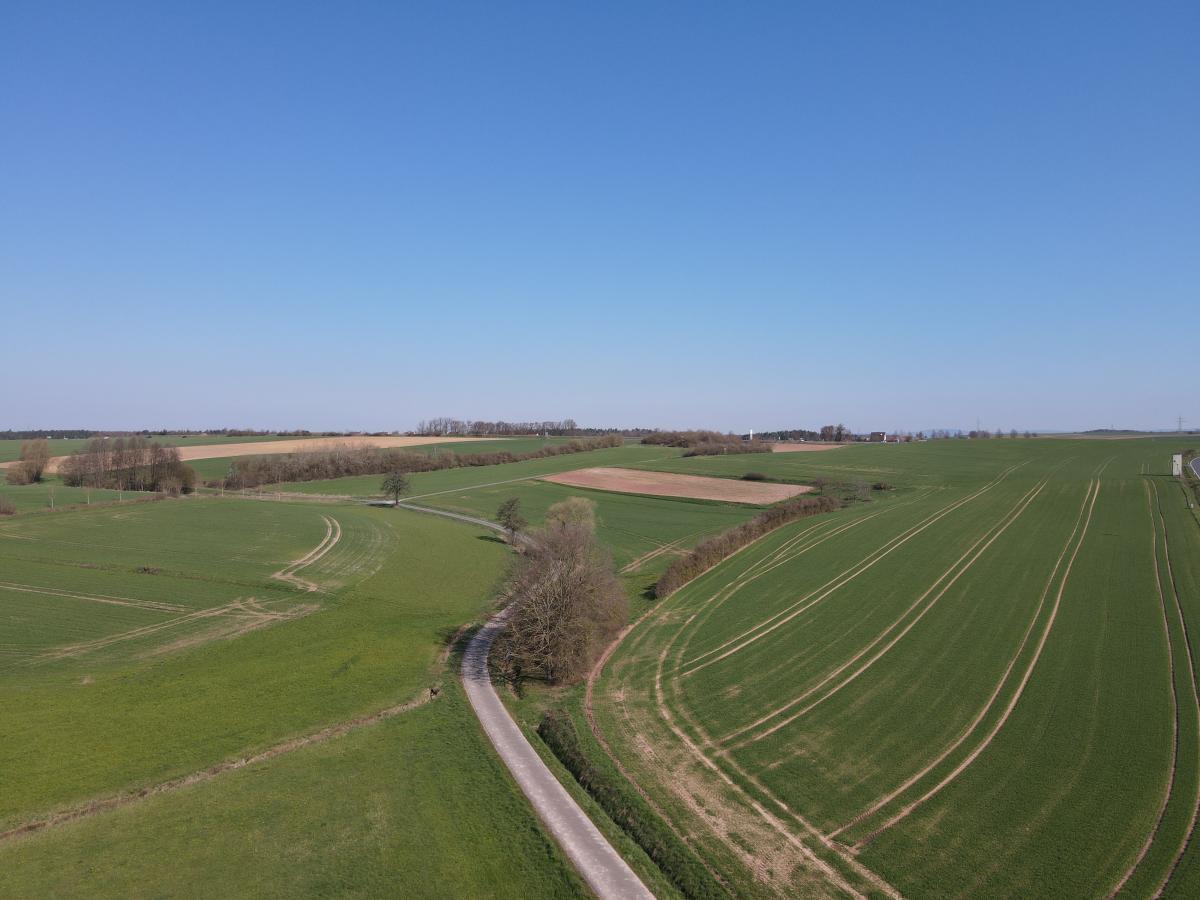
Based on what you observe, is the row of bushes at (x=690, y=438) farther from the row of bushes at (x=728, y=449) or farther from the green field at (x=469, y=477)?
the green field at (x=469, y=477)

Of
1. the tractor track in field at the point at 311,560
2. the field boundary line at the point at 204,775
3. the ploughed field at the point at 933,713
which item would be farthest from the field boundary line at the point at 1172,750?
the tractor track in field at the point at 311,560

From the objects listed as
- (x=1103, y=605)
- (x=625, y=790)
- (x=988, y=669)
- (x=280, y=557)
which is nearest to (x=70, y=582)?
(x=280, y=557)

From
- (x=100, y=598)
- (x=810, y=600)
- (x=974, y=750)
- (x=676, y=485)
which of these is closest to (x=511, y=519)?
(x=676, y=485)

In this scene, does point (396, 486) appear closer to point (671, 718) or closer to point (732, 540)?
point (732, 540)

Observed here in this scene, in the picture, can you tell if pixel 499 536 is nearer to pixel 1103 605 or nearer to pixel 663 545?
pixel 663 545

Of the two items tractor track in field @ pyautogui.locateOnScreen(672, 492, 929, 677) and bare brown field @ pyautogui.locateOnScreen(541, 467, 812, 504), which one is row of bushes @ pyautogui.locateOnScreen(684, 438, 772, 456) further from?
tractor track in field @ pyautogui.locateOnScreen(672, 492, 929, 677)

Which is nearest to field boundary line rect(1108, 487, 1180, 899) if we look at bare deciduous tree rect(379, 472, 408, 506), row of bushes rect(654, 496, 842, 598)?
row of bushes rect(654, 496, 842, 598)
